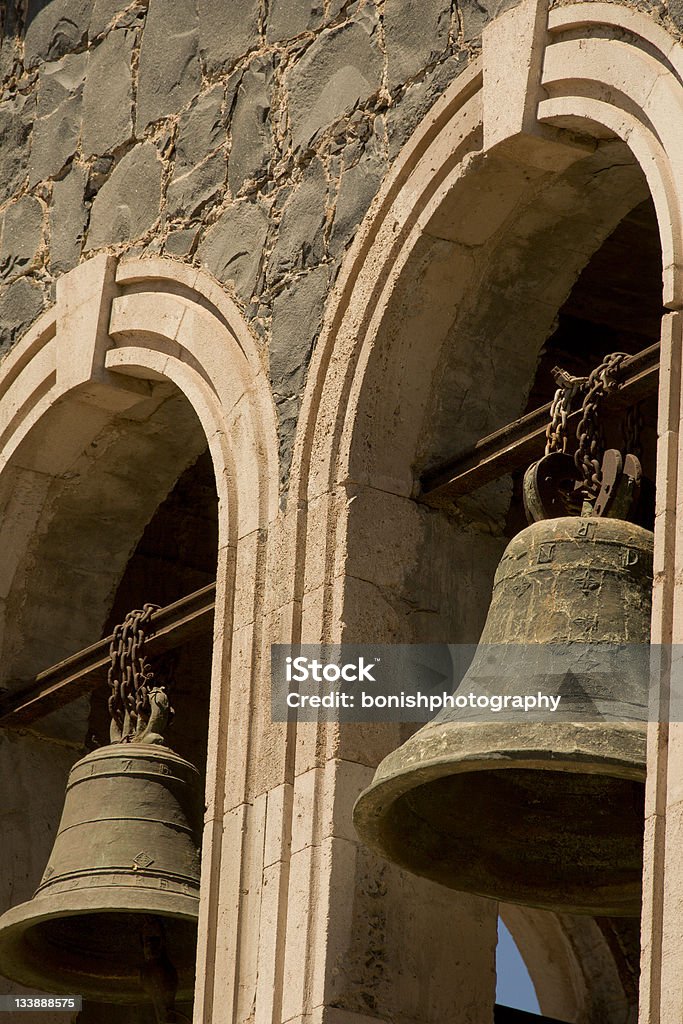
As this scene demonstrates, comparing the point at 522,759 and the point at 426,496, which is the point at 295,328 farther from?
the point at 522,759

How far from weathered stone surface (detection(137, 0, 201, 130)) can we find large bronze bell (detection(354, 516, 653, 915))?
2.26m

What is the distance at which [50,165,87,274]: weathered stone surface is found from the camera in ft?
25.2

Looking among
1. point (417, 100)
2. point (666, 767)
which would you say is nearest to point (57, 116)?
point (417, 100)

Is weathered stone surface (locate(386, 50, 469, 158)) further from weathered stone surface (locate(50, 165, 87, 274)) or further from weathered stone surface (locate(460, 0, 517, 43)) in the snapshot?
weathered stone surface (locate(50, 165, 87, 274))

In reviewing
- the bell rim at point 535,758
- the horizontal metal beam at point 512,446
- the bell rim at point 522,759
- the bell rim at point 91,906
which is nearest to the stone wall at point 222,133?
the horizontal metal beam at point 512,446

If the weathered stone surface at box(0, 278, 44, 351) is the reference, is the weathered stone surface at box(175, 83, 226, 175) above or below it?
above

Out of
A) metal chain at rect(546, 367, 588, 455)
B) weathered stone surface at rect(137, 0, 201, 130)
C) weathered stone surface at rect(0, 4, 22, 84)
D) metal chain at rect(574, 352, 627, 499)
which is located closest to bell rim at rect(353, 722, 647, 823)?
metal chain at rect(574, 352, 627, 499)

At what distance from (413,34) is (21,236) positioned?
71.6 inches

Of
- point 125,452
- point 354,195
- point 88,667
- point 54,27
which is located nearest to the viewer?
point 354,195

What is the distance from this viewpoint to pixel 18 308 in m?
7.85

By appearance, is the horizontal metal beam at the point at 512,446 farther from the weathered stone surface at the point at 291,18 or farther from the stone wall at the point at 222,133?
the weathered stone surface at the point at 291,18

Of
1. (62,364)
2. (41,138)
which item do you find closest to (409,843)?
(62,364)

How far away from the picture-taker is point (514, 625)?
18.1 ft

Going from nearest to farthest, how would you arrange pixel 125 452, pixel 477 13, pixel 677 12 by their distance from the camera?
1. pixel 677 12
2. pixel 477 13
3. pixel 125 452
